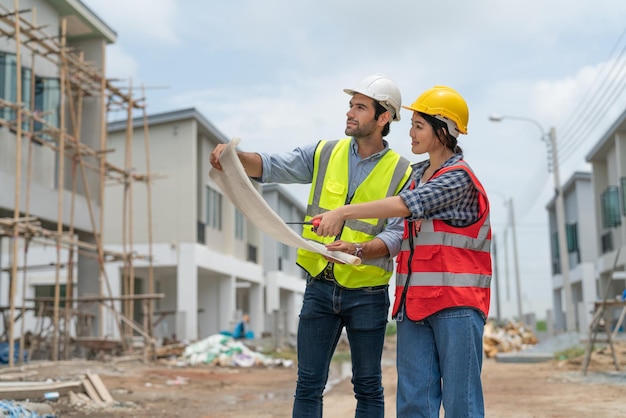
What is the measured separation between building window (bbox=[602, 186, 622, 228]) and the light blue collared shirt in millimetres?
27724

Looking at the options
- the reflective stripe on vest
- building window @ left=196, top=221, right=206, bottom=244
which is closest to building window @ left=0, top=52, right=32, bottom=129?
building window @ left=196, top=221, right=206, bottom=244

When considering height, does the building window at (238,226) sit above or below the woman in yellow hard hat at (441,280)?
above

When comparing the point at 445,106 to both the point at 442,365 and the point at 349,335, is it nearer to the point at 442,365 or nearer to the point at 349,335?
the point at 442,365

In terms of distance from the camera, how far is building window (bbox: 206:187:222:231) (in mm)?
29156

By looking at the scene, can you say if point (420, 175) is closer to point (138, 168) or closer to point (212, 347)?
point (212, 347)

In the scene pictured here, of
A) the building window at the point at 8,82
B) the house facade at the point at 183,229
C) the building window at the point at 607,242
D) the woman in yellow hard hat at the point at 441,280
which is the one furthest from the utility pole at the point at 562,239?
the woman in yellow hard hat at the point at 441,280

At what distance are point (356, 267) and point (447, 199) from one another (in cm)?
76

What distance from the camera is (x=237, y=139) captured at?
372 centimetres

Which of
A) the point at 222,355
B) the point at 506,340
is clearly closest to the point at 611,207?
the point at 506,340

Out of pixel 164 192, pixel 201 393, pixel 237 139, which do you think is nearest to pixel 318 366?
pixel 237 139

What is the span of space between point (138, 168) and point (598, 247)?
68.2 feet

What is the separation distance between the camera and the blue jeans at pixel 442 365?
338 cm

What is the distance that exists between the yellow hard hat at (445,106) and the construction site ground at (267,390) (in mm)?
4281

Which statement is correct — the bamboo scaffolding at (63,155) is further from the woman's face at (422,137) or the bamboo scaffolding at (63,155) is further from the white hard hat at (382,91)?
the woman's face at (422,137)
